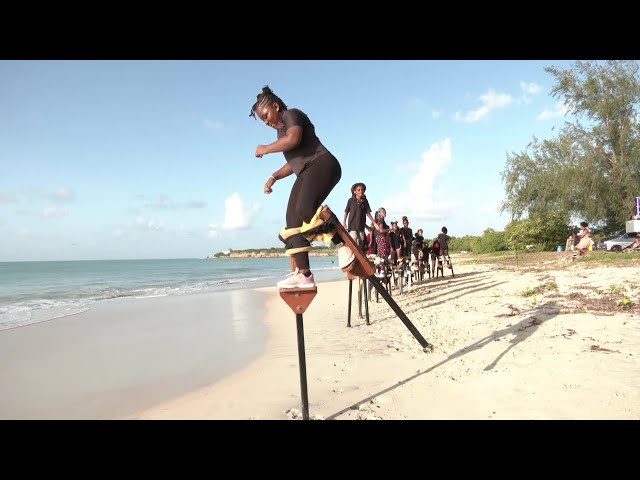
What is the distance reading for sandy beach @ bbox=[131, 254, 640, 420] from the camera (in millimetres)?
3352

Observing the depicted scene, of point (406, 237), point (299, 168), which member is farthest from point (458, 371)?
point (406, 237)

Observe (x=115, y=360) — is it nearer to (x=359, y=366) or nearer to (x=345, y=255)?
(x=359, y=366)

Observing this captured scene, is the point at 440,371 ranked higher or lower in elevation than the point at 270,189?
lower

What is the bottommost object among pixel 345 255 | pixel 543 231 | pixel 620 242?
pixel 620 242

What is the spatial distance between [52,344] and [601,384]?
8.72 metres

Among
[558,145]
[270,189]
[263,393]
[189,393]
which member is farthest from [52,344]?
[558,145]

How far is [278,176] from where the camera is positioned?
3.53 meters

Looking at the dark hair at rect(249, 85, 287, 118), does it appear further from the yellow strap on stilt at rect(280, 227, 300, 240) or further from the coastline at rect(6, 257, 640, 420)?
the coastline at rect(6, 257, 640, 420)

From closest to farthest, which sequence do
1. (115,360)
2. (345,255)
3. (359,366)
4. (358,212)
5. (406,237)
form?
(345,255)
(359,366)
(115,360)
(358,212)
(406,237)

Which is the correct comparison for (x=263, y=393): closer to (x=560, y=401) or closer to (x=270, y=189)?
(x=270, y=189)

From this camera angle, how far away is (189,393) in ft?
13.9

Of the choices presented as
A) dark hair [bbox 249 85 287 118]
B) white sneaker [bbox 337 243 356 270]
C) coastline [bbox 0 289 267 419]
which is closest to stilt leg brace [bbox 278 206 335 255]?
white sneaker [bbox 337 243 356 270]

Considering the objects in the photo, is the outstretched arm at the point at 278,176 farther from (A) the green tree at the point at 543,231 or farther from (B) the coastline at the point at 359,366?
(A) the green tree at the point at 543,231

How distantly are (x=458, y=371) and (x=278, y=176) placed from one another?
9.76 ft
